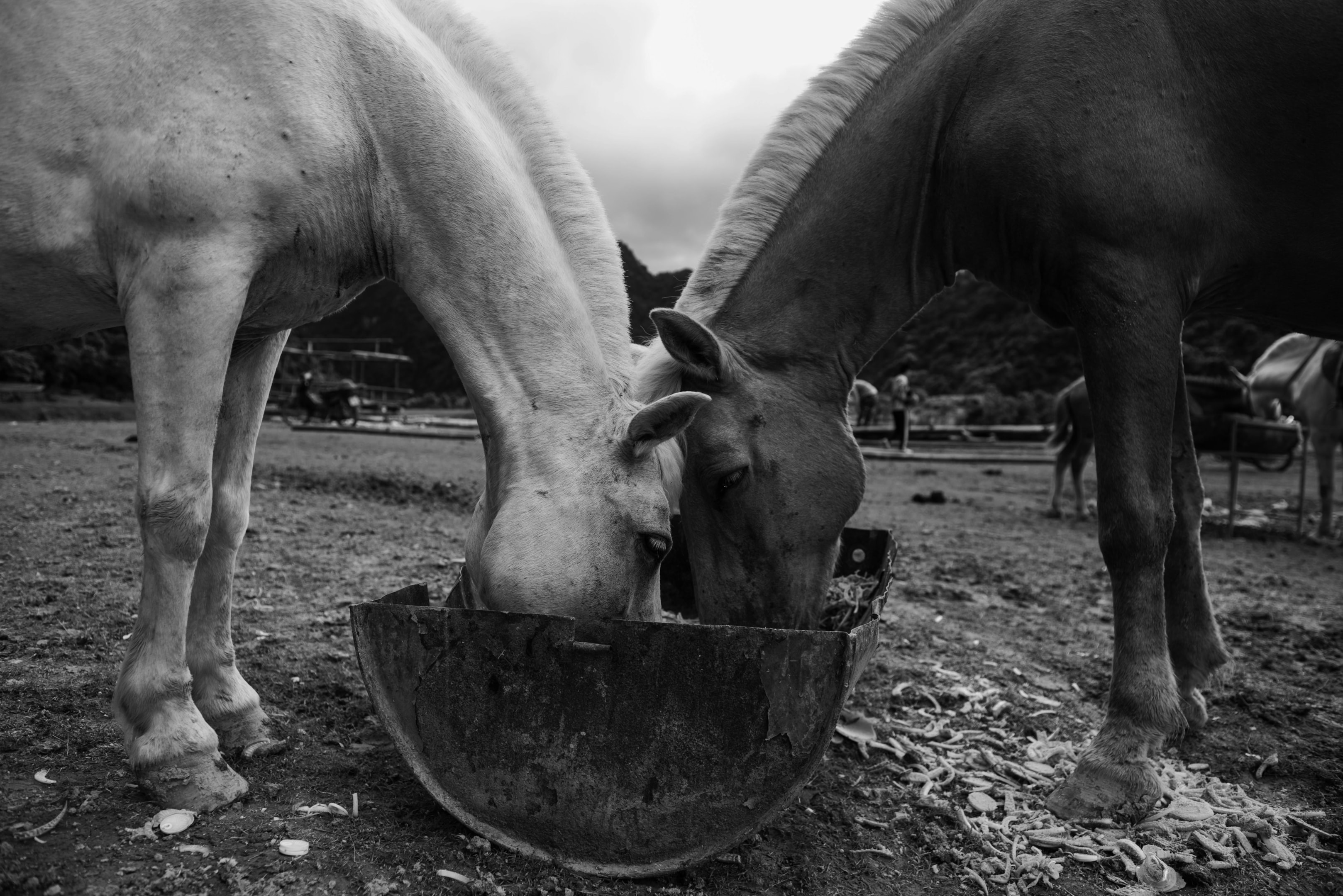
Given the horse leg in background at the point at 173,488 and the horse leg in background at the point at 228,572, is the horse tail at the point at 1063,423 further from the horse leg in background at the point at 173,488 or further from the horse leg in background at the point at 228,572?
the horse leg in background at the point at 173,488

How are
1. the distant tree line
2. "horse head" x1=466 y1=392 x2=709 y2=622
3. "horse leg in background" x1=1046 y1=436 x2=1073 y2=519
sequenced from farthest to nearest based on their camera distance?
1. the distant tree line
2. "horse leg in background" x1=1046 y1=436 x2=1073 y2=519
3. "horse head" x1=466 y1=392 x2=709 y2=622

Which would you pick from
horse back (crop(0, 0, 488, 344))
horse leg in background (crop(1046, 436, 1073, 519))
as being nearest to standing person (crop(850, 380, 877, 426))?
horse leg in background (crop(1046, 436, 1073, 519))

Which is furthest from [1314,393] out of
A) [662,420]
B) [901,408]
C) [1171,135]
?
[901,408]

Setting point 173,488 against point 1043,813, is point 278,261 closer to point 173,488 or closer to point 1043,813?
point 173,488

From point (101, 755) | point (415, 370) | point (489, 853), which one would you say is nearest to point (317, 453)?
point (101, 755)

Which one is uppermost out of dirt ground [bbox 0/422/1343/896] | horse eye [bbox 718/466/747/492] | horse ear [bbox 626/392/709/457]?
horse ear [bbox 626/392/709/457]

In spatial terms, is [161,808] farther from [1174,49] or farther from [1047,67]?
[1174,49]

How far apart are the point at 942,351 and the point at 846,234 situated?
4623cm

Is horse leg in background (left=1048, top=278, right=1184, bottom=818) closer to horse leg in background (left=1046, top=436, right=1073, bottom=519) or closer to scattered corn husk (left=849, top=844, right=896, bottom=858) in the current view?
scattered corn husk (left=849, top=844, right=896, bottom=858)

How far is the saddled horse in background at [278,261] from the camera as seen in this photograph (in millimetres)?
2180

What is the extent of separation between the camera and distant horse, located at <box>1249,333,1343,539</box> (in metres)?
8.31

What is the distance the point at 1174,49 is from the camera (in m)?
2.53

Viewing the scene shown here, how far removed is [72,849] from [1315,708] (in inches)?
163

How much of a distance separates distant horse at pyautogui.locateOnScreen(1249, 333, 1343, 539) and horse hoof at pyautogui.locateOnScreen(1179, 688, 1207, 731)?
6551 mm
